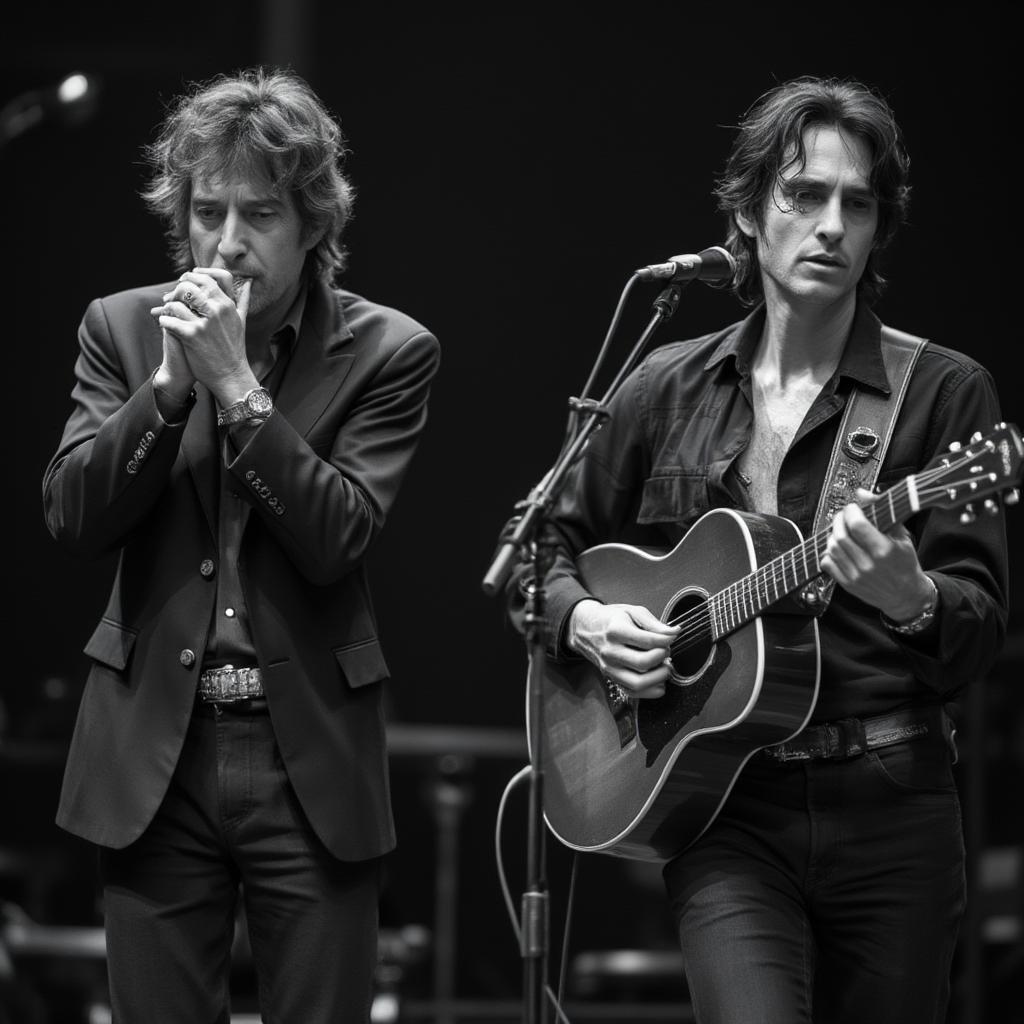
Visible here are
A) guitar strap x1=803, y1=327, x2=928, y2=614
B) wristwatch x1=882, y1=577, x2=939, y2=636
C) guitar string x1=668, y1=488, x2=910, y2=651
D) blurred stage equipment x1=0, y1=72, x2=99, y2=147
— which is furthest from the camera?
blurred stage equipment x1=0, y1=72, x2=99, y2=147

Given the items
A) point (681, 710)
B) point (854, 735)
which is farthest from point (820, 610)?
point (681, 710)

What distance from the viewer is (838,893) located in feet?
8.59

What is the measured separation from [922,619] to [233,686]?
1.09 metres

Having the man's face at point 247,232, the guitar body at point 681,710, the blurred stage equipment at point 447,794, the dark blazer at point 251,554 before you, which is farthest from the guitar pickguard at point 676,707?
the blurred stage equipment at point 447,794

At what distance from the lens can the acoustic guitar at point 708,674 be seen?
7.98ft

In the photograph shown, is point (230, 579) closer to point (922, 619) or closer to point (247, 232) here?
point (247, 232)

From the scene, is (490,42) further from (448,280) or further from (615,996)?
(615,996)

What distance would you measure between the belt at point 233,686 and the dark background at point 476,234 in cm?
316

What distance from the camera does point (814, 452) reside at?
282cm

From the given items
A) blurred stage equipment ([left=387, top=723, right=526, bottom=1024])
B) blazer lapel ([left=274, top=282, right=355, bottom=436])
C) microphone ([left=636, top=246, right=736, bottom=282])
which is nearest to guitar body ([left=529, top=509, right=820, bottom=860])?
microphone ([left=636, top=246, right=736, bottom=282])

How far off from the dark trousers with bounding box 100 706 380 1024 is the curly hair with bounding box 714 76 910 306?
131 centimetres

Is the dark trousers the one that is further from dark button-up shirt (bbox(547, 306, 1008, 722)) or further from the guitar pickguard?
dark button-up shirt (bbox(547, 306, 1008, 722))

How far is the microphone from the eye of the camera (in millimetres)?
2783

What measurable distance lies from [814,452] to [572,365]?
11.1 feet
